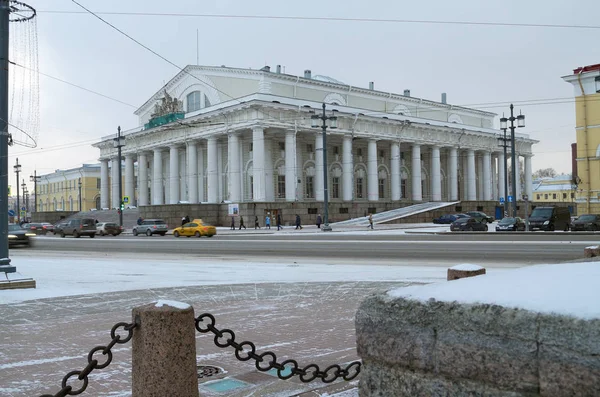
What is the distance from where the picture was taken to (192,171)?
2468 inches

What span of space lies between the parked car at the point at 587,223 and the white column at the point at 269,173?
30052 millimetres

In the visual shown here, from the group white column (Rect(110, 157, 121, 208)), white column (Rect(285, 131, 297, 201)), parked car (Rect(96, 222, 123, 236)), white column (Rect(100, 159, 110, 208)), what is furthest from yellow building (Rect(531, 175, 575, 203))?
parked car (Rect(96, 222, 123, 236))

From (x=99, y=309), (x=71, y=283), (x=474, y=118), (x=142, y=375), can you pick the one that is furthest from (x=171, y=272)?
(x=474, y=118)

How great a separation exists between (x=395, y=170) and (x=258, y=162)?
19.4 m

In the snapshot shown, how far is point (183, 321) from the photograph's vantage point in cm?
379

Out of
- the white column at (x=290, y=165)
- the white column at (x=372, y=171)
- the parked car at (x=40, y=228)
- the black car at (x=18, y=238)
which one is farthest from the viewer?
the white column at (x=372, y=171)

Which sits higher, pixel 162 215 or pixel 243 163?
pixel 243 163

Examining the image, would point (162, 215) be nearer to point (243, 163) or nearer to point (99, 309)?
point (243, 163)

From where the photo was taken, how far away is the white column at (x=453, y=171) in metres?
72.8

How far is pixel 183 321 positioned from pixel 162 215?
52.5 m

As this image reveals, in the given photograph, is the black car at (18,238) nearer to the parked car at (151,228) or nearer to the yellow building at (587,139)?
the parked car at (151,228)

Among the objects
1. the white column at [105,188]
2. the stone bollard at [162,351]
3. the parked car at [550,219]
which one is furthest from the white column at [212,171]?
the stone bollard at [162,351]

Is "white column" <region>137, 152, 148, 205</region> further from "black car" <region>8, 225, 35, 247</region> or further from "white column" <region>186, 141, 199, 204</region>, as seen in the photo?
"black car" <region>8, 225, 35, 247</region>

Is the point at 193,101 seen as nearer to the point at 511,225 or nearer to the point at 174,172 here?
the point at 174,172
